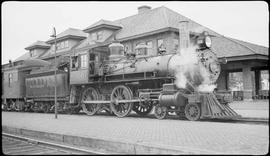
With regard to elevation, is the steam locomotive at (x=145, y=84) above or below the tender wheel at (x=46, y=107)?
above

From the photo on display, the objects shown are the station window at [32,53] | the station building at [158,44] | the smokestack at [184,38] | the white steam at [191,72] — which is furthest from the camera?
the station window at [32,53]

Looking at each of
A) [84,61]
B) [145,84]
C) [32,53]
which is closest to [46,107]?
[84,61]

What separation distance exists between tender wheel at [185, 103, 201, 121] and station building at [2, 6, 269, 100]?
470 centimetres

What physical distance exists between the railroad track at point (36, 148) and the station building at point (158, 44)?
25.7 ft

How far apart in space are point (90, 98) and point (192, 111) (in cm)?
667

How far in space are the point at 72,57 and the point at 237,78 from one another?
147ft

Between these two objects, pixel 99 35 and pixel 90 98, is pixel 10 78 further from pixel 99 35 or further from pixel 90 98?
pixel 90 98

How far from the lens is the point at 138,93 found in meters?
14.2

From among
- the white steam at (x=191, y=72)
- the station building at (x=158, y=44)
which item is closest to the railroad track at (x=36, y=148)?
the white steam at (x=191, y=72)

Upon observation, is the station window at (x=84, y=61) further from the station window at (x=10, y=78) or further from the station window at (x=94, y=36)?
the station window at (x=94, y=36)

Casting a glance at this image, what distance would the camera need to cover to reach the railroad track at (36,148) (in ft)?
21.6

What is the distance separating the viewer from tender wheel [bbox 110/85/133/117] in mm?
14048

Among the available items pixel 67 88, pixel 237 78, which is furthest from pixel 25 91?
pixel 237 78

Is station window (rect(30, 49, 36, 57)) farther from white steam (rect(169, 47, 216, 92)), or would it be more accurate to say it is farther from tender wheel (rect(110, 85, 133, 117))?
white steam (rect(169, 47, 216, 92))
